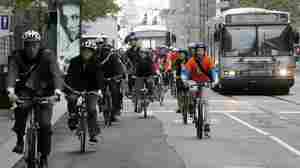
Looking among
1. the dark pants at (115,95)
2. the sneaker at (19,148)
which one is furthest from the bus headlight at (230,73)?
the sneaker at (19,148)

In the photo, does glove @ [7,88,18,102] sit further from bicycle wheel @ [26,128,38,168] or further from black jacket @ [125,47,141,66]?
black jacket @ [125,47,141,66]

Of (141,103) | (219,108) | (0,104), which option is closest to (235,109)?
(219,108)

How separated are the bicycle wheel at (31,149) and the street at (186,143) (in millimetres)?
1368

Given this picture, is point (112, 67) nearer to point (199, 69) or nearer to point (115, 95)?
point (115, 95)

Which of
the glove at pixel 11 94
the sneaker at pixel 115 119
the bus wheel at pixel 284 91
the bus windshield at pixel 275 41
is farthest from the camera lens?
the bus wheel at pixel 284 91

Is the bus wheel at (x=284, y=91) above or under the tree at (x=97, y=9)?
under

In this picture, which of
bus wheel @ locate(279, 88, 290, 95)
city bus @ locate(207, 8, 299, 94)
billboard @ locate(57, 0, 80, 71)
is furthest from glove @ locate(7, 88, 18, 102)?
bus wheel @ locate(279, 88, 290, 95)

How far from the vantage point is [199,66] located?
47.0ft

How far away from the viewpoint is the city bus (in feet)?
95.2

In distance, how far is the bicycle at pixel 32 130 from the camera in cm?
934

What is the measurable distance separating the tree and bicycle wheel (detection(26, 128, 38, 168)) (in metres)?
45.7

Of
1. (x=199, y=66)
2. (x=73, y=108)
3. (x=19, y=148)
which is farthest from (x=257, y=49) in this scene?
(x=19, y=148)

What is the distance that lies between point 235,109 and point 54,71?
13.7 m

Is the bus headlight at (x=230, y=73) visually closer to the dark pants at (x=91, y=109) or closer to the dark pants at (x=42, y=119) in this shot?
the dark pants at (x=91, y=109)
